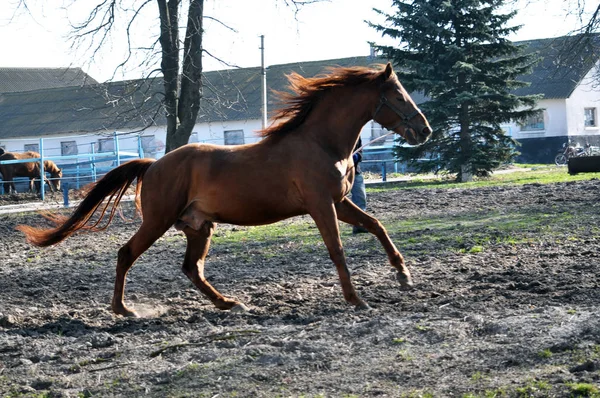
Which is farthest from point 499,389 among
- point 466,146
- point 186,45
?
point 466,146

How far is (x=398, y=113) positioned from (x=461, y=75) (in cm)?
1978

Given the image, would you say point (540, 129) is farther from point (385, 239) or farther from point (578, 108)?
point (385, 239)

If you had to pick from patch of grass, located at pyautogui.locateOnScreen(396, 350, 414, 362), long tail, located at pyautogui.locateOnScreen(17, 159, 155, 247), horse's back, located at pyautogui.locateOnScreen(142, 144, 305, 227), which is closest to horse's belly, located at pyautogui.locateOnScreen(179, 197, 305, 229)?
horse's back, located at pyautogui.locateOnScreen(142, 144, 305, 227)

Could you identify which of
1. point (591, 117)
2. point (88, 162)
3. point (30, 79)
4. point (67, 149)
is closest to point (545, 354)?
point (88, 162)

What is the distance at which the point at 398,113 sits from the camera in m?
7.46

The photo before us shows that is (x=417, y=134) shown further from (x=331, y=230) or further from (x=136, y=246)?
(x=136, y=246)

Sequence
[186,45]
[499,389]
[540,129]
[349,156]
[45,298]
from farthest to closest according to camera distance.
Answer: [540,129] < [186,45] < [45,298] < [349,156] < [499,389]

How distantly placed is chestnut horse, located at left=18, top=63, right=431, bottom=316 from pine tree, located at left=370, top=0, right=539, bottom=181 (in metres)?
18.3

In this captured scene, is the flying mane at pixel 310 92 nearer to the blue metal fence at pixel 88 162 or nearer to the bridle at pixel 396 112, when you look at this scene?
the bridle at pixel 396 112

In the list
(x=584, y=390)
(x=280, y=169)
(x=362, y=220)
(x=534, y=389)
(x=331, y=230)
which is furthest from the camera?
(x=362, y=220)

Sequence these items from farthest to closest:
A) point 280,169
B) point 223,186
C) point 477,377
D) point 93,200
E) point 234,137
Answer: point 234,137 → point 93,200 → point 223,186 → point 280,169 → point 477,377

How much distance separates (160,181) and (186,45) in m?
11.8

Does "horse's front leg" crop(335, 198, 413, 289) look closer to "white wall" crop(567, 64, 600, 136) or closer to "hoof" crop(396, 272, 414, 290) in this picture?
"hoof" crop(396, 272, 414, 290)

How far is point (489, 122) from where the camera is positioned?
86.6 feet
